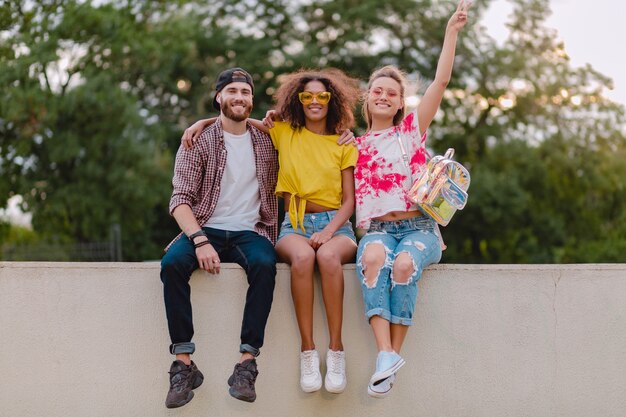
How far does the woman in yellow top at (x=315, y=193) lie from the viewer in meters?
3.72

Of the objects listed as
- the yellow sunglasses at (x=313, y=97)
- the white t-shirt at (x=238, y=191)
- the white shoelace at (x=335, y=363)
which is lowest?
the white shoelace at (x=335, y=363)

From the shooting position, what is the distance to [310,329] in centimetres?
375

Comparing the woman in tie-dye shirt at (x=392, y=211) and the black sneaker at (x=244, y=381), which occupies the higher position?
the woman in tie-dye shirt at (x=392, y=211)

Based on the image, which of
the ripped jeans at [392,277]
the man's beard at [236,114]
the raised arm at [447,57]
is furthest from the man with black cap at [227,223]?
the raised arm at [447,57]

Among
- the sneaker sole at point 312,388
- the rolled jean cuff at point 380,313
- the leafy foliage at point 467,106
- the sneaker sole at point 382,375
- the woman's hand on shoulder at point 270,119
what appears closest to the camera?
the sneaker sole at point 382,375

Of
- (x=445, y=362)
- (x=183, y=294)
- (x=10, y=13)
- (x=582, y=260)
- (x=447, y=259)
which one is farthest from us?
(x=447, y=259)

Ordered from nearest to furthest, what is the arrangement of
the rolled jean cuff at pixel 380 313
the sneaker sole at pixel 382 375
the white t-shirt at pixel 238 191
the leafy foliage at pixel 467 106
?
the sneaker sole at pixel 382 375
the rolled jean cuff at pixel 380 313
the white t-shirt at pixel 238 191
the leafy foliage at pixel 467 106

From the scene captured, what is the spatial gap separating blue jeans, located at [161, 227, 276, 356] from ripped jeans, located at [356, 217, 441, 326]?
475 millimetres

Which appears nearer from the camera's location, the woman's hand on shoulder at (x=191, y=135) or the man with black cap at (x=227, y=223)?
the man with black cap at (x=227, y=223)

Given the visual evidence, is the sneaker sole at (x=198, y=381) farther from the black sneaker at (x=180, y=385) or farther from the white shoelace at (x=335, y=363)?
the white shoelace at (x=335, y=363)

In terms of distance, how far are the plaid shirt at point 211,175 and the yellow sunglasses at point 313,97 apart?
1.01 ft

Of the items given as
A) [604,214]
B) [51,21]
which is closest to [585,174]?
[604,214]

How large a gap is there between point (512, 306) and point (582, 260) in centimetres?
1586

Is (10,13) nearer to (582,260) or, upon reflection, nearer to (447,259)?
(447,259)
